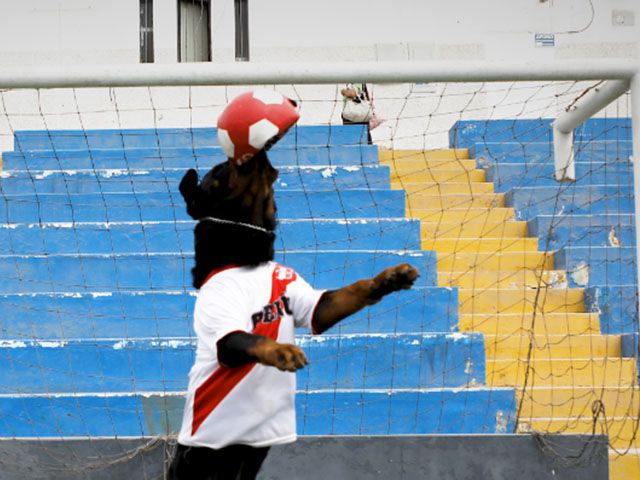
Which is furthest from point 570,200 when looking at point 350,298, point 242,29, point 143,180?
point 350,298

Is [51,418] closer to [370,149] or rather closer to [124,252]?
[124,252]

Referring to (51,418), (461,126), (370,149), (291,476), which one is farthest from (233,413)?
(461,126)

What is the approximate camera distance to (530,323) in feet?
23.3

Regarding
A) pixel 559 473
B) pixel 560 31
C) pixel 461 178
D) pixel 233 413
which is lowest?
pixel 559 473

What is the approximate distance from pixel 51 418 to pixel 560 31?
6.59 m

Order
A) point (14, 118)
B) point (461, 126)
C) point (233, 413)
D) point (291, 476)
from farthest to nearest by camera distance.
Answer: point (14, 118)
point (461, 126)
point (291, 476)
point (233, 413)

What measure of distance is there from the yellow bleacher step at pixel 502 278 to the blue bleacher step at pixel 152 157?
58.8 inches

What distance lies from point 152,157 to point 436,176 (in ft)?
6.32

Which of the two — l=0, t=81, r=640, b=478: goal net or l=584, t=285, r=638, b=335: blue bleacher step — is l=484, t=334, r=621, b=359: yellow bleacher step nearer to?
l=0, t=81, r=640, b=478: goal net

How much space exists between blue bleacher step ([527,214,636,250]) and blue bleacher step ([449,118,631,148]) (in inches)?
47.0

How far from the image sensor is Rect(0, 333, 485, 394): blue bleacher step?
638 centimetres

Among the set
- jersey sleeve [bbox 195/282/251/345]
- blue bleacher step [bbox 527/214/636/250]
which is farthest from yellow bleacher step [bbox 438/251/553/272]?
jersey sleeve [bbox 195/282/251/345]

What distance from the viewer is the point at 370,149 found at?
886 cm

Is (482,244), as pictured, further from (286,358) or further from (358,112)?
(286,358)
